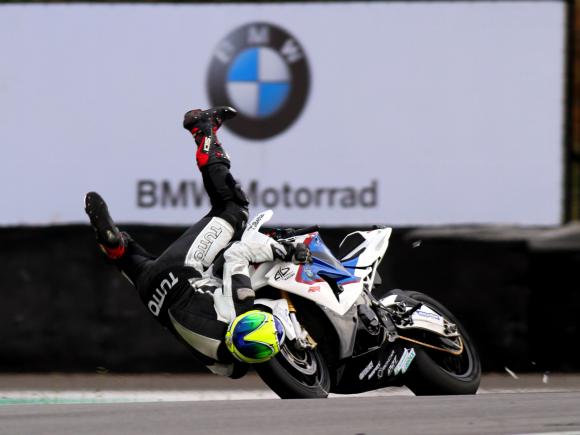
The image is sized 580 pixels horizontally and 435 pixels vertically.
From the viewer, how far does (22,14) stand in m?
14.4

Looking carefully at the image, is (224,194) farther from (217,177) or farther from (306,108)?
(306,108)

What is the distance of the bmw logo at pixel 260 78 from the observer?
14.2 meters

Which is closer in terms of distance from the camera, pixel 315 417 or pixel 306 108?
pixel 315 417

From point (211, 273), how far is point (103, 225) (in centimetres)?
68

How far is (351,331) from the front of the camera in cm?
747

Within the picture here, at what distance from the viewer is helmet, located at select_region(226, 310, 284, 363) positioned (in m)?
6.97

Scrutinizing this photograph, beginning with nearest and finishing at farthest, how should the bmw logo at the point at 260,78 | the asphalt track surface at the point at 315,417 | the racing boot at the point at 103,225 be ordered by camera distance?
the asphalt track surface at the point at 315,417
the racing boot at the point at 103,225
the bmw logo at the point at 260,78

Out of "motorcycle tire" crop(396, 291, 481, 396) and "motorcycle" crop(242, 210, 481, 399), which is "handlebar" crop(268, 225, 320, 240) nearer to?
"motorcycle" crop(242, 210, 481, 399)

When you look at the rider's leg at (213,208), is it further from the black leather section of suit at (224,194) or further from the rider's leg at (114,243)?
the rider's leg at (114,243)

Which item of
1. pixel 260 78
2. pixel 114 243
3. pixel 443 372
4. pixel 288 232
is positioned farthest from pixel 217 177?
pixel 260 78

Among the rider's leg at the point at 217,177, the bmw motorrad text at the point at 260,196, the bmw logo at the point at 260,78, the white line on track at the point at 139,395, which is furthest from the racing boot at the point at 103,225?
the bmw logo at the point at 260,78

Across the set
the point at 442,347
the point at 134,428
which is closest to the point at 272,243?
the point at 442,347

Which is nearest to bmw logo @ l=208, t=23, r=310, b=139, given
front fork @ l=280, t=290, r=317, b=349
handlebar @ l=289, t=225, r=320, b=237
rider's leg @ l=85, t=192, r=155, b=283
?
handlebar @ l=289, t=225, r=320, b=237

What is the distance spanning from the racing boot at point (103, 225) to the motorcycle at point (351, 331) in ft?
2.36
